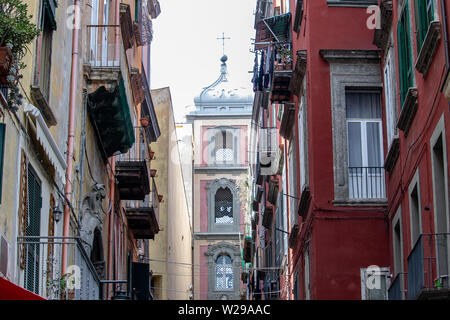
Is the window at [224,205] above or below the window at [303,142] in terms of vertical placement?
above

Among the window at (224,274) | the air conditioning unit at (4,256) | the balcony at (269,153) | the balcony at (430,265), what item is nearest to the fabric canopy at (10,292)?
the air conditioning unit at (4,256)

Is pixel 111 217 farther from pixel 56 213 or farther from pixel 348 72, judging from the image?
pixel 56 213

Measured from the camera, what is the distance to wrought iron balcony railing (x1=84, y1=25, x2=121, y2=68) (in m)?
19.5

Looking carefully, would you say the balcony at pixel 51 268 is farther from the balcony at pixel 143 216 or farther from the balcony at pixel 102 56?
the balcony at pixel 143 216

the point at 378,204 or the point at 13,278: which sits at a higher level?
the point at 378,204

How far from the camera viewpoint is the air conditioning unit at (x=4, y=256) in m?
10.8

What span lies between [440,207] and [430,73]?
5.86 ft

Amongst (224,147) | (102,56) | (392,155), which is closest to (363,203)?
(392,155)

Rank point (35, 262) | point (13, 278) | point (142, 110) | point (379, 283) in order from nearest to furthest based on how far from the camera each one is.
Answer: point (13, 278) → point (35, 262) → point (379, 283) → point (142, 110)

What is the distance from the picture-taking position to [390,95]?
696 inches

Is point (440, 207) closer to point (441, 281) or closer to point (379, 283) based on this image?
point (441, 281)

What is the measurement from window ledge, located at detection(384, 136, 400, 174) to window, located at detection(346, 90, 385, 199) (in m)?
1.45

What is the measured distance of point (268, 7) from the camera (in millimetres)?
33062
